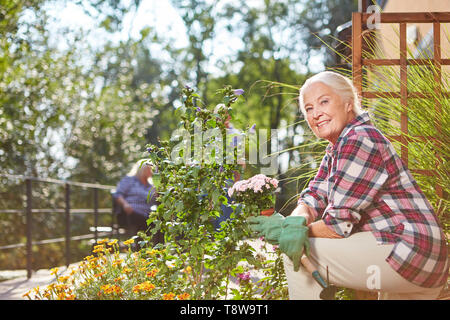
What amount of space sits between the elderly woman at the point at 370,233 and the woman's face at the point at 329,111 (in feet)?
0.33

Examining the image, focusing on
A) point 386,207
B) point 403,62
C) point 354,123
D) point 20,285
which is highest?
point 403,62

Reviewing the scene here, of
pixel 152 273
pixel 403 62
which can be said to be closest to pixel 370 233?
pixel 152 273

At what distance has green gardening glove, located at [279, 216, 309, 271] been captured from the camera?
1740mm

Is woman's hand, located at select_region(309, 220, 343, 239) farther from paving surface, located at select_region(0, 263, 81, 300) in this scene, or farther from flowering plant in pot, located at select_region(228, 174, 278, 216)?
paving surface, located at select_region(0, 263, 81, 300)

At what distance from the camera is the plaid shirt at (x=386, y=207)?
172cm

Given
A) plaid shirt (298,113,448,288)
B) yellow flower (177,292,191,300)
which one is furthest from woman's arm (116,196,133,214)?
plaid shirt (298,113,448,288)

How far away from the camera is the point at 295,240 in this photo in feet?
5.70

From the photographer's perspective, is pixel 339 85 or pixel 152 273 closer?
pixel 339 85

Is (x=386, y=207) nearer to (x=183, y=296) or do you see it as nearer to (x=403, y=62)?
(x=183, y=296)

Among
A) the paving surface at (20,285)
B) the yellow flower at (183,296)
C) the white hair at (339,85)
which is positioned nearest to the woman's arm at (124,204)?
the paving surface at (20,285)

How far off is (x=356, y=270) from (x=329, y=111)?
23.6 inches

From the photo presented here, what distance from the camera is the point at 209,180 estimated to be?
2.32m

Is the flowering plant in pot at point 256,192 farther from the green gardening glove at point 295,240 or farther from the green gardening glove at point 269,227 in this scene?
the green gardening glove at point 295,240
